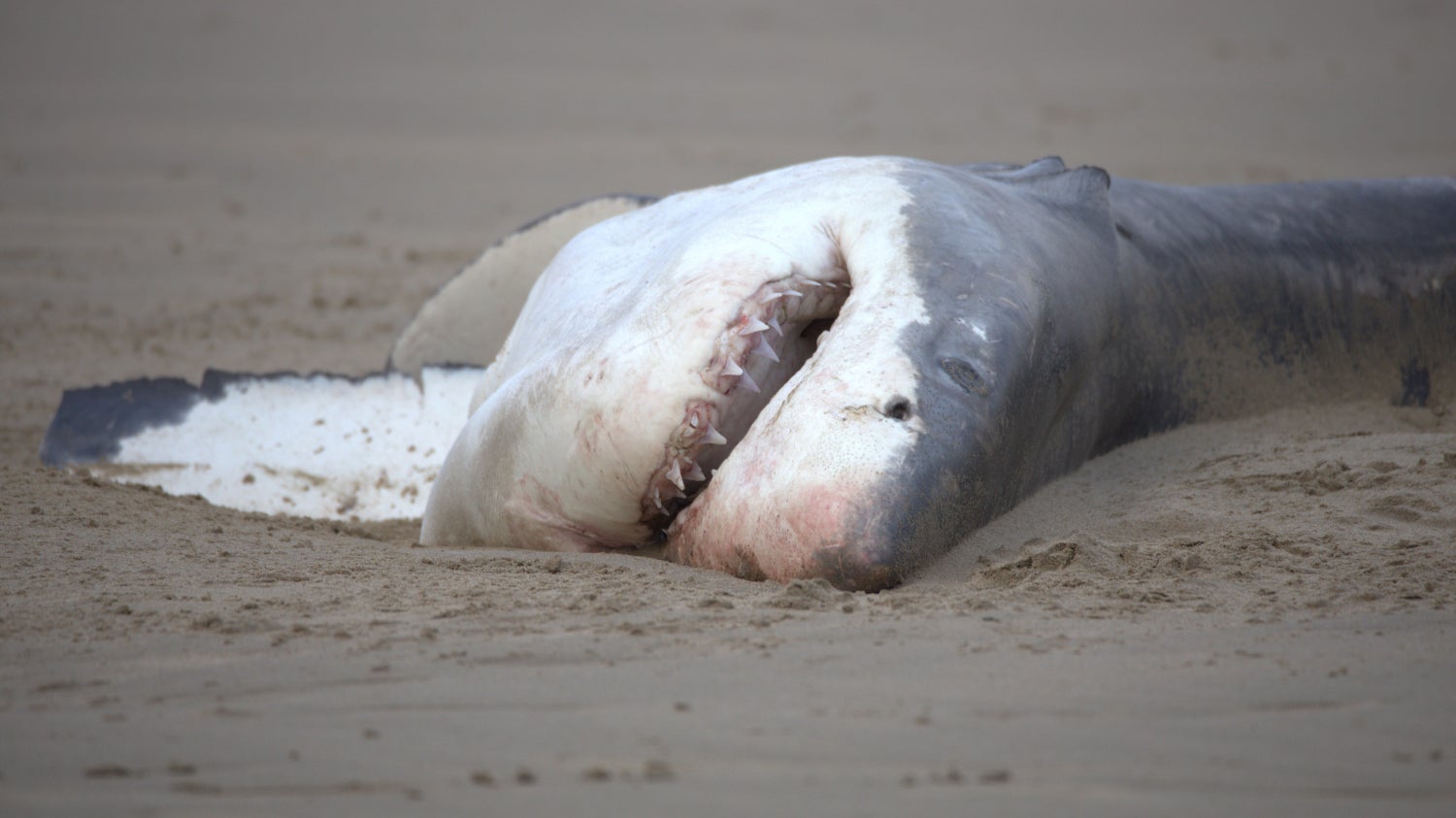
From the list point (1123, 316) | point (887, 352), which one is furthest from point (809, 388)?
point (1123, 316)

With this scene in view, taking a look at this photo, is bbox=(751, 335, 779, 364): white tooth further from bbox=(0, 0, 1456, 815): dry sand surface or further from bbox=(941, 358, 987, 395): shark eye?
bbox=(0, 0, 1456, 815): dry sand surface

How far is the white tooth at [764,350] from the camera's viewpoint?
2746 mm

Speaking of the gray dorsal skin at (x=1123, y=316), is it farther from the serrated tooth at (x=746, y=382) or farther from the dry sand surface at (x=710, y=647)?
the serrated tooth at (x=746, y=382)

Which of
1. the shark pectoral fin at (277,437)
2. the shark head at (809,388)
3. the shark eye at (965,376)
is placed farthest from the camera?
the shark pectoral fin at (277,437)

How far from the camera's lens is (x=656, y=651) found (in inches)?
81.3

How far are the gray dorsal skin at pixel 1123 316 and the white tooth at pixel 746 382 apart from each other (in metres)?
0.33

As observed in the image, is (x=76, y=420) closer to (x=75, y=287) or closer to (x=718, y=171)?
(x=75, y=287)

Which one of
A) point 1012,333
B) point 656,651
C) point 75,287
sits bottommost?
point 75,287

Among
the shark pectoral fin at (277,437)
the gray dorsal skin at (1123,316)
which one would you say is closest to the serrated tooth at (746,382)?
the gray dorsal skin at (1123,316)

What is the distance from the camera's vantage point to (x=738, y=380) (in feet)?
9.00

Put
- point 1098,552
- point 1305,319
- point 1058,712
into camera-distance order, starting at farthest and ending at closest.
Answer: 1. point 1305,319
2. point 1098,552
3. point 1058,712

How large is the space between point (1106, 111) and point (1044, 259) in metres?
9.99

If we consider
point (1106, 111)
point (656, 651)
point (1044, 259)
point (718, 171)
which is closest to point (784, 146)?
point (718, 171)

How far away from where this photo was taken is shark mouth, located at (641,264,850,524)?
2699 millimetres
